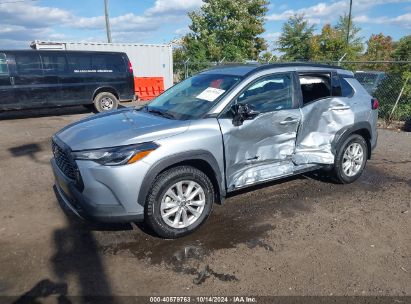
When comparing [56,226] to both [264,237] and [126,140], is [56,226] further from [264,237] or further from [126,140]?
[264,237]

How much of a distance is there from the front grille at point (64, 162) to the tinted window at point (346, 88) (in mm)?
3731

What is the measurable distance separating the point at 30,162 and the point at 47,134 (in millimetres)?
2671

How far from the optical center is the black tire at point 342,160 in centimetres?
484

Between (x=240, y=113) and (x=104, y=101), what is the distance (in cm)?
876

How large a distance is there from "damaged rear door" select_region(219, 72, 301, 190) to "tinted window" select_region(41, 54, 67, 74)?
331 inches

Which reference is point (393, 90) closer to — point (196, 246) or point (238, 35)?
point (196, 246)

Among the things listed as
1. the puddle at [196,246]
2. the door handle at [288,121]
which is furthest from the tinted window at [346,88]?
the puddle at [196,246]

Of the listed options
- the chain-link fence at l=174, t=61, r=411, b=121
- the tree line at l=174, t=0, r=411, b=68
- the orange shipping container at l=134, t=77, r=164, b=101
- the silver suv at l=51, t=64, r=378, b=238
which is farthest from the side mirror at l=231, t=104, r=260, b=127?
the tree line at l=174, t=0, r=411, b=68

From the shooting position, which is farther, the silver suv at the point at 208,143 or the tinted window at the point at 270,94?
the tinted window at the point at 270,94

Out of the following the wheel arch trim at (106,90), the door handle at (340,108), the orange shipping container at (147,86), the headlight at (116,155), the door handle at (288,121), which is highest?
the door handle at (340,108)

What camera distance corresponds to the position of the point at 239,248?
3459 millimetres

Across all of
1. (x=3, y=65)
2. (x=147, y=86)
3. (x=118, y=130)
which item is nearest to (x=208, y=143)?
(x=118, y=130)

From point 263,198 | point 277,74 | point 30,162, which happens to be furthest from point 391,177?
point 30,162

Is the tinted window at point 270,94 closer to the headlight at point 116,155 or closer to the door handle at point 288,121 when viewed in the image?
the door handle at point 288,121
